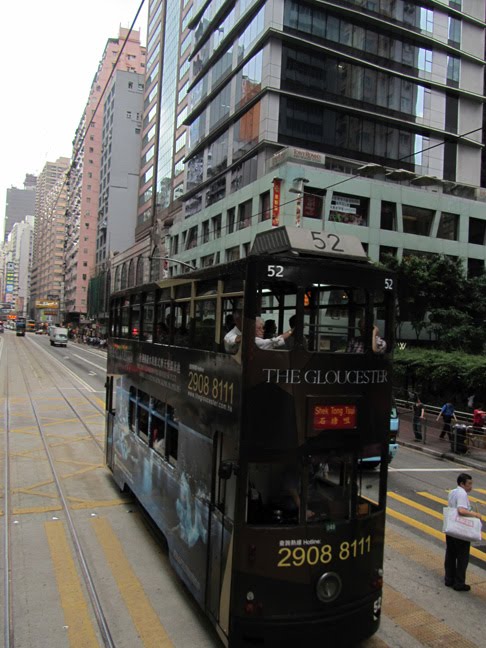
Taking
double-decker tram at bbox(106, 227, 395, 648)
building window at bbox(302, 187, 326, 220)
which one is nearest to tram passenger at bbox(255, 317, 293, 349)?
double-decker tram at bbox(106, 227, 395, 648)

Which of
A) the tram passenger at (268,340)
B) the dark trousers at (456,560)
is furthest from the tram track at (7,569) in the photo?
the dark trousers at (456,560)

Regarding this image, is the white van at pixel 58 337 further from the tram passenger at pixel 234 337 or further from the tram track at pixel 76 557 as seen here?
the tram passenger at pixel 234 337

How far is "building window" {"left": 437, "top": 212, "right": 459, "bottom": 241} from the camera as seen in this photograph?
125ft

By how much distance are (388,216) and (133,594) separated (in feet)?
110

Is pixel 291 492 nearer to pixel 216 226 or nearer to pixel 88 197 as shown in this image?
pixel 216 226

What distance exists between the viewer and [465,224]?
38.6 meters

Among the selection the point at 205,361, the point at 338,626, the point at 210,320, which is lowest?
the point at 338,626

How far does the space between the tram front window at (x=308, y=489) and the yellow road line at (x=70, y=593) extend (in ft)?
7.32

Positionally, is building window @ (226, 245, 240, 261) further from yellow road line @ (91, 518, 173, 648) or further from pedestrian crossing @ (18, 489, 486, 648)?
yellow road line @ (91, 518, 173, 648)

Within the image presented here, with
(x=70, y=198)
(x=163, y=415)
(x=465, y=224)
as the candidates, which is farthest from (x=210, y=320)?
(x=70, y=198)

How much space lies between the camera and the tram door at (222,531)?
175 inches

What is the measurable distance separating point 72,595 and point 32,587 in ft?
1.78

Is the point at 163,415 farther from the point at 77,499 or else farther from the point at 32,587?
→ the point at 77,499

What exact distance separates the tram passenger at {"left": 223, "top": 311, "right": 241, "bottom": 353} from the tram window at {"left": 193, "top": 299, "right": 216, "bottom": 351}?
0.32m
